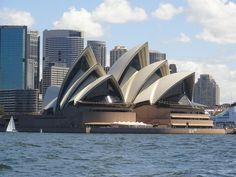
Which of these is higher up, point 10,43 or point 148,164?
point 10,43

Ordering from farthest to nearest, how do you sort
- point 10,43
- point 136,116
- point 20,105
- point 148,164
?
point 10,43
point 20,105
point 136,116
point 148,164

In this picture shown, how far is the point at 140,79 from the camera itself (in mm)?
116500

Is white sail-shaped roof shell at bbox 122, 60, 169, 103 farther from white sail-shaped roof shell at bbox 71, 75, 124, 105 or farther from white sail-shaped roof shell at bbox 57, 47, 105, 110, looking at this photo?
white sail-shaped roof shell at bbox 57, 47, 105, 110

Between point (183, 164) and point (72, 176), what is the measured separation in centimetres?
758

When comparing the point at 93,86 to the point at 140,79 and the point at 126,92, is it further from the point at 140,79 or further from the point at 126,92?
the point at 140,79

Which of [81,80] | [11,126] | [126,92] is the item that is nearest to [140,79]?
[126,92]

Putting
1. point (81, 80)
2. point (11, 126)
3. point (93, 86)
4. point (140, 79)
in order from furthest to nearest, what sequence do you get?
point (11, 126) → point (140, 79) → point (81, 80) → point (93, 86)

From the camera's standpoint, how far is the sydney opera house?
4569 inches

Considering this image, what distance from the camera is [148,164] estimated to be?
29703mm

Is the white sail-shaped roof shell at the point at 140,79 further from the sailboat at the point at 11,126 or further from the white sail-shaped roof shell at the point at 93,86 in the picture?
the sailboat at the point at 11,126

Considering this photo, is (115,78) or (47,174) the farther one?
(115,78)

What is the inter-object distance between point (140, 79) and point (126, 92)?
3.80 metres

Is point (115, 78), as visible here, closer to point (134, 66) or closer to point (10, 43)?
point (134, 66)

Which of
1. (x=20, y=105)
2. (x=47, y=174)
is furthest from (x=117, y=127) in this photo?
(x=47, y=174)
